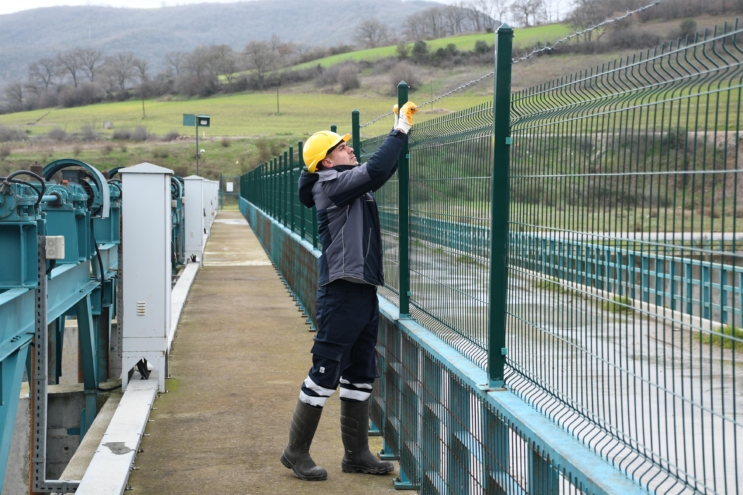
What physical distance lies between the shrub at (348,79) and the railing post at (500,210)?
111 metres

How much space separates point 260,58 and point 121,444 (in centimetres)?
14063

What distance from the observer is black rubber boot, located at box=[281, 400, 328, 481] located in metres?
5.36

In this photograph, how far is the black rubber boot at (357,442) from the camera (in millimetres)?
5453

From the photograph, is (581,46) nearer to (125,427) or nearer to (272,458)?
(272,458)

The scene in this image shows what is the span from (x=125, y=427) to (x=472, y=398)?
135 inches

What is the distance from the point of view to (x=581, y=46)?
4168mm

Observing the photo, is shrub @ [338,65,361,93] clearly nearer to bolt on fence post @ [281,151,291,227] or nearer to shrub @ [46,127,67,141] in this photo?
shrub @ [46,127,67,141]

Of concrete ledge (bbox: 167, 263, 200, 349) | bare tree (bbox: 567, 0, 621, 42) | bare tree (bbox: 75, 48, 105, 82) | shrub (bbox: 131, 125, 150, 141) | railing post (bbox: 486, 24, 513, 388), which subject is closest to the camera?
railing post (bbox: 486, 24, 513, 388)

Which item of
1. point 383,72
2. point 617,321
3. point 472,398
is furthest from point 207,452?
point 383,72

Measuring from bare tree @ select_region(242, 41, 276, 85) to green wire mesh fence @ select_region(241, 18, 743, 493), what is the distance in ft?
440

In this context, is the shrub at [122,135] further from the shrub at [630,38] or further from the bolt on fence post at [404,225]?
the shrub at [630,38]

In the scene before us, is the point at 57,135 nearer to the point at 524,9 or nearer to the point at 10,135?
the point at 10,135

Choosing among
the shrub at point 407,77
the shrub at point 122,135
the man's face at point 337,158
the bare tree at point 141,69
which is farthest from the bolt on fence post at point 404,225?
the bare tree at point 141,69

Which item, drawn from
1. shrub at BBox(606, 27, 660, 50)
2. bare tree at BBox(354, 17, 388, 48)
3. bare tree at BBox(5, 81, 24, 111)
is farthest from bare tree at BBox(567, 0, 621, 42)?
bare tree at BBox(354, 17, 388, 48)
